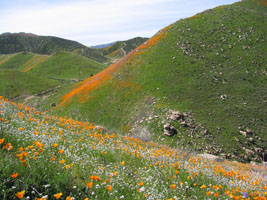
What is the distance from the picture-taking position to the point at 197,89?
31422 mm

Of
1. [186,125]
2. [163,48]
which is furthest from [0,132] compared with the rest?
[163,48]

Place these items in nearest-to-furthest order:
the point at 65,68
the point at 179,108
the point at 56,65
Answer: the point at 179,108
the point at 65,68
the point at 56,65

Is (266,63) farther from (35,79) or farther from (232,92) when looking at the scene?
(35,79)

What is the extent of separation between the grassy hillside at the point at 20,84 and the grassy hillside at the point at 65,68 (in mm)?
Result: 15710

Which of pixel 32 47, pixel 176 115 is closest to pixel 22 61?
pixel 32 47

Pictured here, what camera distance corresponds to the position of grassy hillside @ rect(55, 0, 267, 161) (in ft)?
80.8

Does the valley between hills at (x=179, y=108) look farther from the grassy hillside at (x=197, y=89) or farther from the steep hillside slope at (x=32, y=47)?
the steep hillside slope at (x=32, y=47)

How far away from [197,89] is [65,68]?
81348 millimetres

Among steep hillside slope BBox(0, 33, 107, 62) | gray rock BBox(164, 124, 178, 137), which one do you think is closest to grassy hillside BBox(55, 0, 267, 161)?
gray rock BBox(164, 124, 178, 137)

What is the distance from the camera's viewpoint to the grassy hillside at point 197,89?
80.8 feet

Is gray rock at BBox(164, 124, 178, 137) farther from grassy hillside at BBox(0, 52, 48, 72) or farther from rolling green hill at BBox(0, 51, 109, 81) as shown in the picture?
grassy hillside at BBox(0, 52, 48, 72)

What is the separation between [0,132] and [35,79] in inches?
3077

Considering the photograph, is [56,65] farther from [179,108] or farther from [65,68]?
[179,108]

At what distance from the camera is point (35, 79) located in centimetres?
7375
